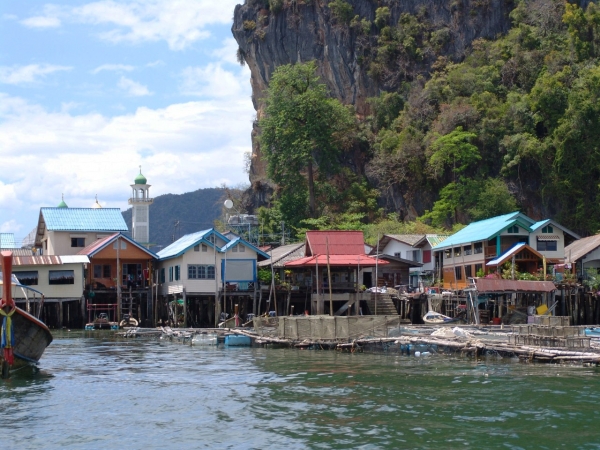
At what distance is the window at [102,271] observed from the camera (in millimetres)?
66613

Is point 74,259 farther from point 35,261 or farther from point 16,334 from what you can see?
point 16,334

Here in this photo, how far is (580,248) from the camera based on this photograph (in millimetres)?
61938

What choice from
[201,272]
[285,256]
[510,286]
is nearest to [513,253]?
[510,286]

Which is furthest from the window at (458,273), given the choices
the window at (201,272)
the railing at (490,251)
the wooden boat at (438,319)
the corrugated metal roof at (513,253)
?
the window at (201,272)

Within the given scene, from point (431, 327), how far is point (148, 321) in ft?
81.0

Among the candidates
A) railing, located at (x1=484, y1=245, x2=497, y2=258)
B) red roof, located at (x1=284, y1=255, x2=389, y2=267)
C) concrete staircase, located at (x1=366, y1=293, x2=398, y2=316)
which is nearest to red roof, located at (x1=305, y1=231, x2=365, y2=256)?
red roof, located at (x1=284, y1=255, x2=389, y2=267)

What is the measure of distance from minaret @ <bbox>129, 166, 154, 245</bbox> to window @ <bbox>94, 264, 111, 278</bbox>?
69.3 feet

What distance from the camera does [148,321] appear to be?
6538 centimetres

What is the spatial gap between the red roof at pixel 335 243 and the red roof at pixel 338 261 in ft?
2.29

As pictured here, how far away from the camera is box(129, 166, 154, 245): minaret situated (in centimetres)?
8812

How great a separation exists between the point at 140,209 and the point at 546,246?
4314cm

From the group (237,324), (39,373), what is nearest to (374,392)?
(39,373)

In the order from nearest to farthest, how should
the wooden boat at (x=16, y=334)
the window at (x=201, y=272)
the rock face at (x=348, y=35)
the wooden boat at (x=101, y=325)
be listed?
1. the wooden boat at (x=16, y=334)
2. the wooden boat at (x=101, y=325)
3. the window at (x=201, y=272)
4. the rock face at (x=348, y=35)

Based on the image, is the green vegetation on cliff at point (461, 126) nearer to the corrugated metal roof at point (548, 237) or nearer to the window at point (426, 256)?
Result: the window at point (426, 256)
